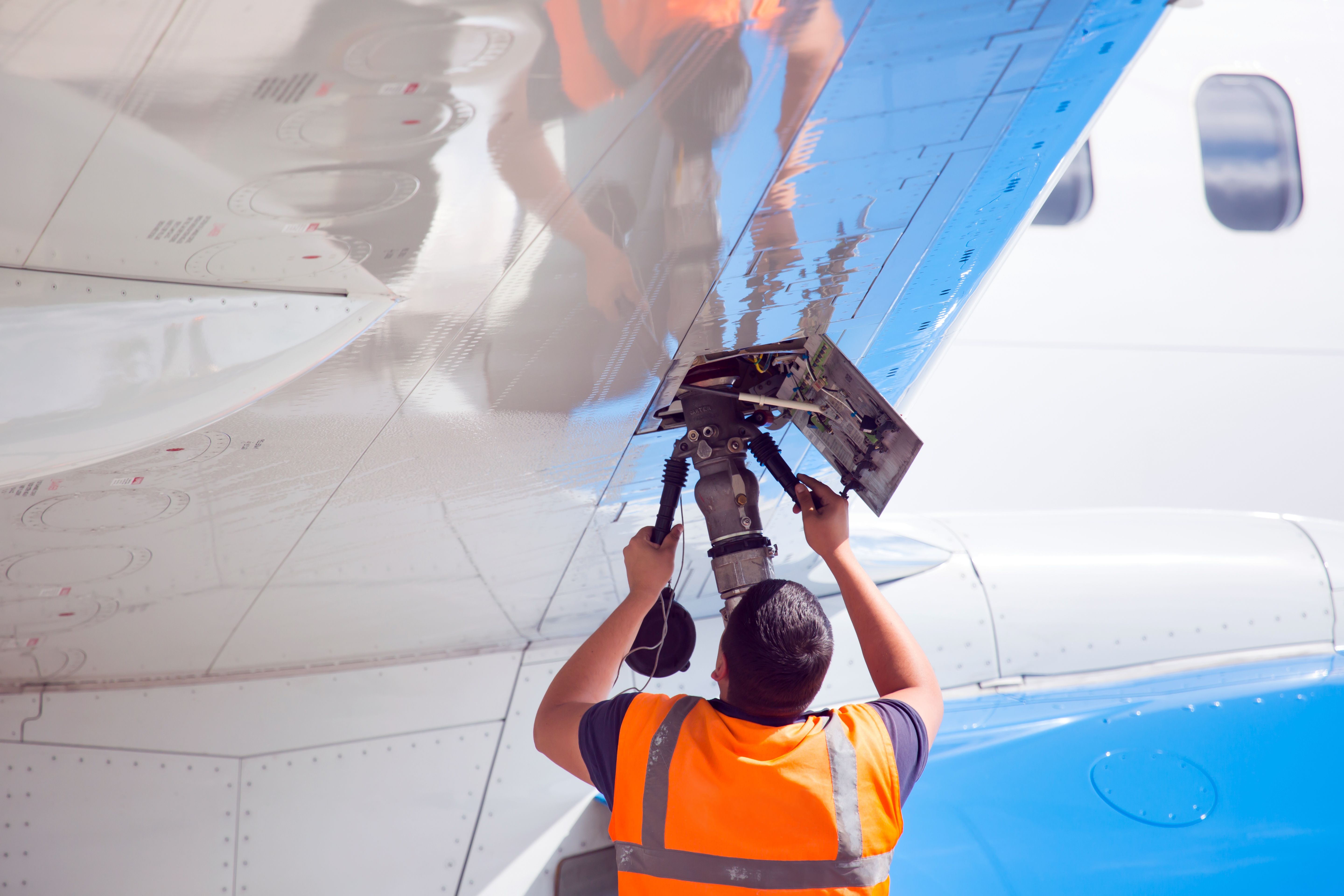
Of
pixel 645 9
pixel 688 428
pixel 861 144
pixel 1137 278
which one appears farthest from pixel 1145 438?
pixel 645 9

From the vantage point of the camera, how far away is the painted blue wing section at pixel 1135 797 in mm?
2736

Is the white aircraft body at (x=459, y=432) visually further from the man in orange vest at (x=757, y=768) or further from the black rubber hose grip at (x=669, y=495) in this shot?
the man in orange vest at (x=757, y=768)

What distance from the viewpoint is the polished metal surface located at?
988mm

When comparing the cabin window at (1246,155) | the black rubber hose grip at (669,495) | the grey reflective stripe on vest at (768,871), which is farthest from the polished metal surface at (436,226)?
the cabin window at (1246,155)

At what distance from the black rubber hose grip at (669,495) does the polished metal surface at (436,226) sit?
11cm

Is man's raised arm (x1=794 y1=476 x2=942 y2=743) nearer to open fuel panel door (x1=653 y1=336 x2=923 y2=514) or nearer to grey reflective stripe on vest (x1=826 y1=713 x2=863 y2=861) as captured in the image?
open fuel panel door (x1=653 y1=336 x2=923 y2=514)

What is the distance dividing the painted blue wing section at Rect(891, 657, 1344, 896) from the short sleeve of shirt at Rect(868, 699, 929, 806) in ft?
4.46

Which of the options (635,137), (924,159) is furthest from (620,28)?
(924,159)

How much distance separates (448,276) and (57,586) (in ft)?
3.68

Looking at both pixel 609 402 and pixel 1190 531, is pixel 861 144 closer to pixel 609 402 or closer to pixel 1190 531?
pixel 609 402

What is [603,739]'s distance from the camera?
1444 millimetres

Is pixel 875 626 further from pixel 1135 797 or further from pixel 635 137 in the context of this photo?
pixel 1135 797

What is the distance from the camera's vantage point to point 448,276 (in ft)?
4.25

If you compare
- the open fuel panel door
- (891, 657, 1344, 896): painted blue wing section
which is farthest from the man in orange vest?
(891, 657, 1344, 896): painted blue wing section
